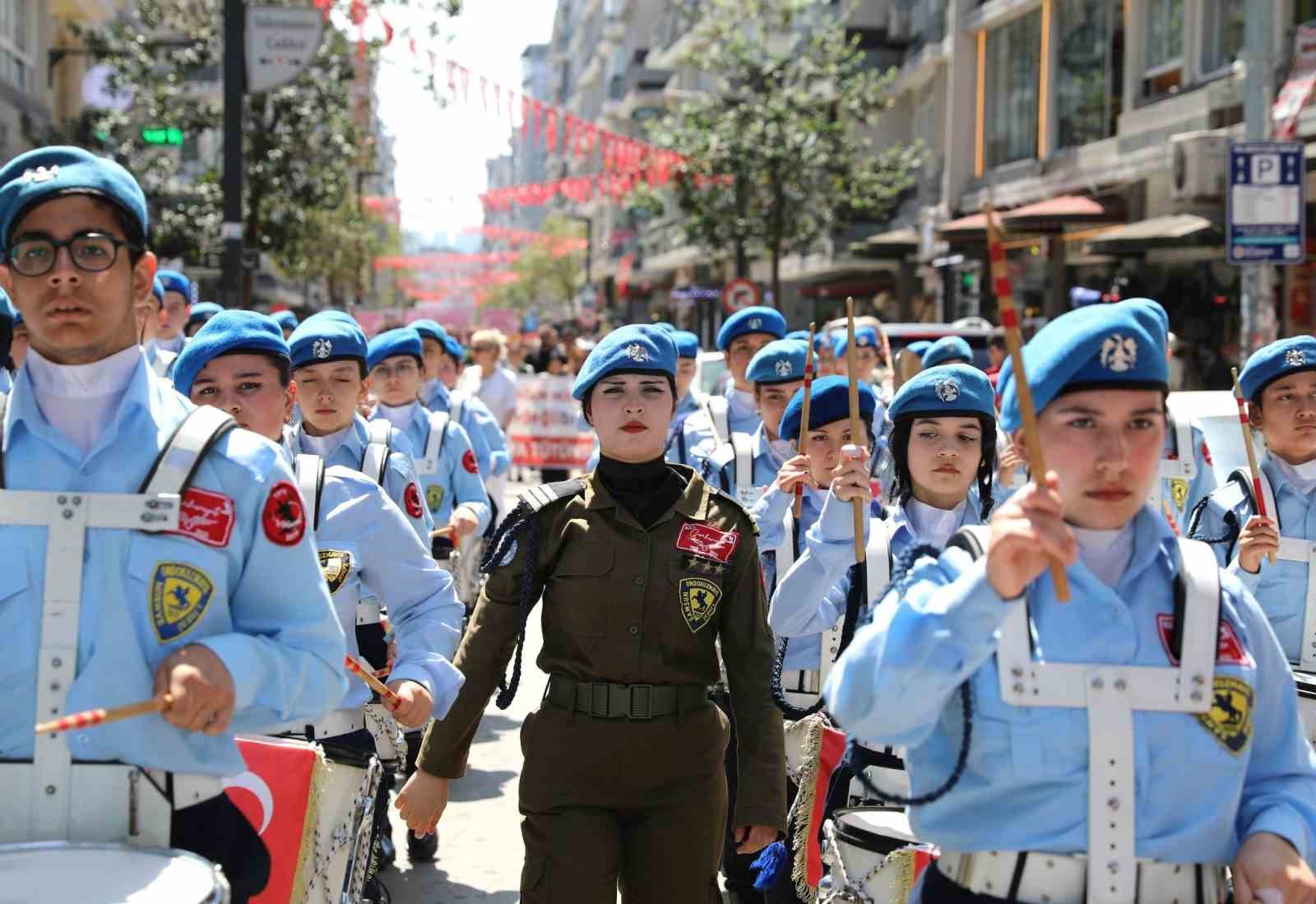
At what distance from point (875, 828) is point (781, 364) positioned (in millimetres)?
3810

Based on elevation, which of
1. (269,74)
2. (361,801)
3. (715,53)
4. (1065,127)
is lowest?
(361,801)

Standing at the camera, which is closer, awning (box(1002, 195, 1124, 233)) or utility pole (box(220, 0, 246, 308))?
utility pole (box(220, 0, 246, 308))

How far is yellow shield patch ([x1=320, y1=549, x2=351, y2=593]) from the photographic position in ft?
16.8

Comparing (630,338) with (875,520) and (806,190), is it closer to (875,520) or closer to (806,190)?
(875,520)

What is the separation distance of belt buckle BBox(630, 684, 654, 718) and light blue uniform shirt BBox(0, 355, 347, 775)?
4.60ft

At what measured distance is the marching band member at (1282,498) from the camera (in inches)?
221

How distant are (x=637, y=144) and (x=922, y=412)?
26.0m

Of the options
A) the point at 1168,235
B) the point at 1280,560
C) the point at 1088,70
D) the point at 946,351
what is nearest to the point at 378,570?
the point at 1280,560

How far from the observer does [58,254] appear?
305 centimetres

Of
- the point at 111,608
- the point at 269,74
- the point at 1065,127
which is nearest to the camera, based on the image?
the point at 111,608


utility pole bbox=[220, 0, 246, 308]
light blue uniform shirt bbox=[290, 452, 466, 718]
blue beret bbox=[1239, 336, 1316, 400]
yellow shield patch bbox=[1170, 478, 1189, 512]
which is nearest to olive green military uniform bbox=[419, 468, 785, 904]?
light blue uniform shirt bbox=[290, 452, 466, 718]

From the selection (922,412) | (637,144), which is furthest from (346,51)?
(922,412)

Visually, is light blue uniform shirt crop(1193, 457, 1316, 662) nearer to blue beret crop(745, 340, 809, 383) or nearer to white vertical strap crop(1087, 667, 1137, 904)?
blue beret crop(745, 340, 809, 383)

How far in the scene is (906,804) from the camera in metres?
3.04
